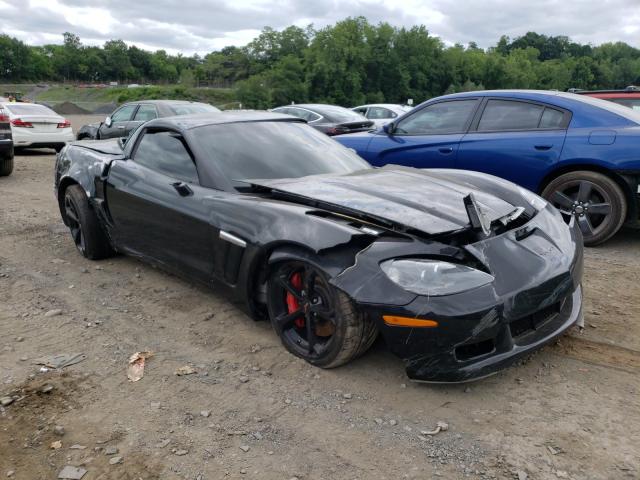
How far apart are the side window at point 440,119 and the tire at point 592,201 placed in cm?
126

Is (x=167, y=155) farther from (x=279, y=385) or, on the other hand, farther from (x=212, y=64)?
(x=212, y=64)

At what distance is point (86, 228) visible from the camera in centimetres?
504

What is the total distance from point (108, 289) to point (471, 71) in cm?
8452

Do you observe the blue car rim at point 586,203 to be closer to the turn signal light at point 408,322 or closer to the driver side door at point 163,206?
the turn signal light at point 408,322

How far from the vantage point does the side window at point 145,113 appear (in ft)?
35.7

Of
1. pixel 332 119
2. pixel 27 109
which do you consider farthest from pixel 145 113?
pixel 27 109

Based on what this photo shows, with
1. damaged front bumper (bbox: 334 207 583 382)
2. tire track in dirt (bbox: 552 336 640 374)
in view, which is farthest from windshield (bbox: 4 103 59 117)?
tire track in dirt (bbox: 552 336 640 374)

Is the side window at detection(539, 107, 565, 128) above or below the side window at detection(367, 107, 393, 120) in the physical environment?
above

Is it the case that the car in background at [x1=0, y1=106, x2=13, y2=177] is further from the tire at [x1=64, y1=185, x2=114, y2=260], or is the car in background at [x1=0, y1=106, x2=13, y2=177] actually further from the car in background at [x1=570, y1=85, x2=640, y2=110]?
the car in background at [x1=570, y1=85, x2=640, y2=110]

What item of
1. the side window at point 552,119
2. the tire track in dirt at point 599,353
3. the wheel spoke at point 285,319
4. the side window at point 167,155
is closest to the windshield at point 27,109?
the side window at point 167,155

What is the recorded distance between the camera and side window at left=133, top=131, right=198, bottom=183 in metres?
3.96

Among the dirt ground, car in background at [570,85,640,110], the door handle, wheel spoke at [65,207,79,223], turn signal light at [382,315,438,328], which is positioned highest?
car in background at [570,85,640,110]

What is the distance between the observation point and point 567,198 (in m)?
5.38

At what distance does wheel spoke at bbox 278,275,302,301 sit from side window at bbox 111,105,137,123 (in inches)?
367
